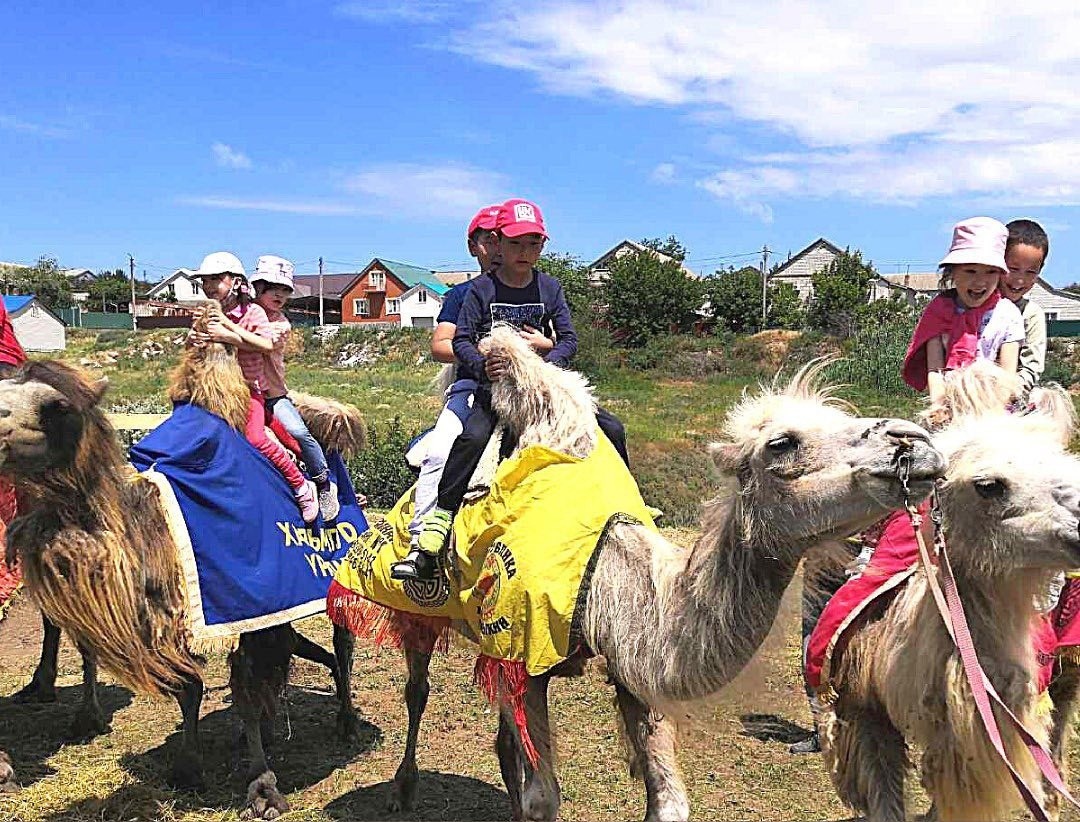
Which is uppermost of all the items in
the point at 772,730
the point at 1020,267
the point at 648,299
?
the point at 648,299

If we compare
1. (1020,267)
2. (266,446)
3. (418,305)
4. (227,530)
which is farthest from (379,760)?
(418,305)

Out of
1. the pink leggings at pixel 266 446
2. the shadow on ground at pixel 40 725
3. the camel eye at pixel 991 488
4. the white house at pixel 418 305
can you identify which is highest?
the white house at pixel 418 305

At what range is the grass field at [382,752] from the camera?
4.86m

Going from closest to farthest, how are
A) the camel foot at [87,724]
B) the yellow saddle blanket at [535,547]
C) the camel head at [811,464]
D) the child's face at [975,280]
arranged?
the camel head at [811,464] → the yellow saddle blanket at [535,547] → the child's face at [975,280] → the camel foot at [87,724]

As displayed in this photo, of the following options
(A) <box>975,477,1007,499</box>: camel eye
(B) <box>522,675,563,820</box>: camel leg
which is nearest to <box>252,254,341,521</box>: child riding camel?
(B) <box>522,675,563,820</box>: camel leg

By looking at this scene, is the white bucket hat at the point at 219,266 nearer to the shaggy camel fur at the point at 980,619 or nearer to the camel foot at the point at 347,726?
the camel foot at the point at 347,726

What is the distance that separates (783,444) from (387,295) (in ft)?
238

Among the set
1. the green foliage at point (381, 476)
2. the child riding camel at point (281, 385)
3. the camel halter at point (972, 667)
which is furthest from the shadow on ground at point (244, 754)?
the green foliage at point (381, 476)

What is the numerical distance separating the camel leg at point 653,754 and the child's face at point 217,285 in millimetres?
3349

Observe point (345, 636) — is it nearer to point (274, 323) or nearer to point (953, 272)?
point (274, 323)

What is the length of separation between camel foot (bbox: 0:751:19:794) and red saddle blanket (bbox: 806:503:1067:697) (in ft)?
12.9

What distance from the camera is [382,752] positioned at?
18.9ft

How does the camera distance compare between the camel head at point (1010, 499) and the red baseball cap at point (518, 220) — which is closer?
the camel head at point (1010, 499)

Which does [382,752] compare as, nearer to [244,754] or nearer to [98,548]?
[244,754]
